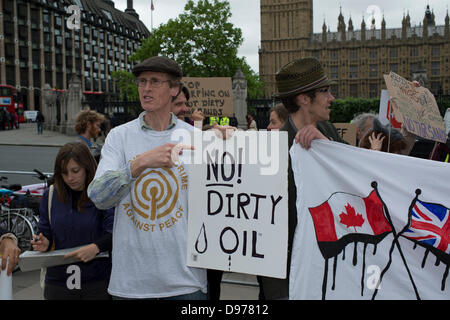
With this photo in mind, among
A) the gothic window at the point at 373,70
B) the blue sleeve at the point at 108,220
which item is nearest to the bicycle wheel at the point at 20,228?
the blue sleeve at the point at 108,220

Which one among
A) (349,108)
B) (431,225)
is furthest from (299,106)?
(349,108)

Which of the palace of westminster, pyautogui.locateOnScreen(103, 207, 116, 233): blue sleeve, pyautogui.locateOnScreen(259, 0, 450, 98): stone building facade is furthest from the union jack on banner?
pyautogui.locateOnScreen(259, 0, 450, 98): stone building facade

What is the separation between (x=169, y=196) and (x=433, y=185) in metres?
1.24

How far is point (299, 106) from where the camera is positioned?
8.05 feet

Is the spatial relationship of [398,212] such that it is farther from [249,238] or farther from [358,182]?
[249,238]

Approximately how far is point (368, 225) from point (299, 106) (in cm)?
70

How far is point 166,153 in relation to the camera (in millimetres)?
2029

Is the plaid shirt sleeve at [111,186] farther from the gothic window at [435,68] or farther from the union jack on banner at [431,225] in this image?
the gothic window at [435,68]

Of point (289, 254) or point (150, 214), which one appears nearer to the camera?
point (150, 214)

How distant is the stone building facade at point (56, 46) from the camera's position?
52156mm

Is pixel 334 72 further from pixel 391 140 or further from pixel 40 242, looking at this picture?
pixel 40 242

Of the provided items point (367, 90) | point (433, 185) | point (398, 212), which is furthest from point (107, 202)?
point (367, 90)

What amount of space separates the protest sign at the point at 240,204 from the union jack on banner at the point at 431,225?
0.62 meters

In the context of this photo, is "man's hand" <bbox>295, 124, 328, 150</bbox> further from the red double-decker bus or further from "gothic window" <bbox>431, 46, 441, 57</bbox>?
"gothic window" <bbox>431, 46, 441, 57</bbox>
